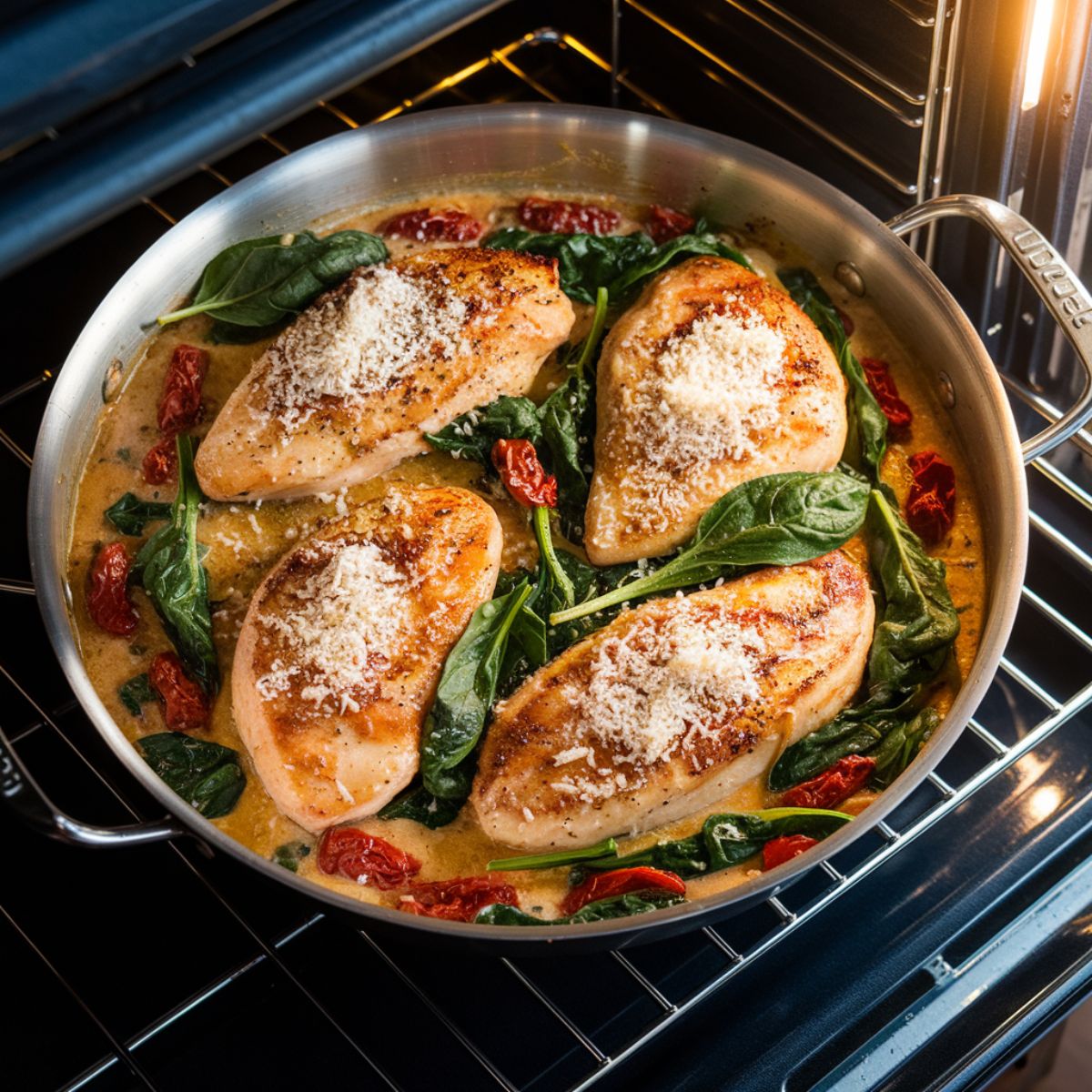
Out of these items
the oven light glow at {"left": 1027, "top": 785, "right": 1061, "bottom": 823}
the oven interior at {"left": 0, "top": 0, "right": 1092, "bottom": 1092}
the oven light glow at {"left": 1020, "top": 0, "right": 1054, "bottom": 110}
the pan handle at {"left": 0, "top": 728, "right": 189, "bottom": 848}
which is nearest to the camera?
the pan handle at {"left": 0, "top": 728, "right": 189, "bottom": 848}

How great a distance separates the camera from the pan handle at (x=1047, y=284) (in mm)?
2283

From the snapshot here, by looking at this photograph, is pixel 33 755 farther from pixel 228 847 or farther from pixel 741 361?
pixel 741 361

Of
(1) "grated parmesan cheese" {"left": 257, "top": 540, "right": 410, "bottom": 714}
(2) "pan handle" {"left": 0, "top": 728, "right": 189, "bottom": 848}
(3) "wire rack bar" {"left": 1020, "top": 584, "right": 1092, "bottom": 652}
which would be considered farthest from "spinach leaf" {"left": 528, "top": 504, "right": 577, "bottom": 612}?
(3) "wire rack bar" {"left": 1020, "top": 584, "right": 1092, "bottom": 652}

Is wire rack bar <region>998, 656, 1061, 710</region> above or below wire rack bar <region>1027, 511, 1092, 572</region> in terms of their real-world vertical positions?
below

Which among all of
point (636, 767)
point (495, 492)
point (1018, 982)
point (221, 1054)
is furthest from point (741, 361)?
point (221, 1054)

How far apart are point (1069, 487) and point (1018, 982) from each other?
1.04 m

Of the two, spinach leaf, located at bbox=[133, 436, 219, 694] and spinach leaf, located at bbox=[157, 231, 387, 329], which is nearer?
spinach leaf, located at bbox=[133, 436, 219, 694]

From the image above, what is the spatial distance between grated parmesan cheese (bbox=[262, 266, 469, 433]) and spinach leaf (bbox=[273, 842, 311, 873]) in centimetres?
76

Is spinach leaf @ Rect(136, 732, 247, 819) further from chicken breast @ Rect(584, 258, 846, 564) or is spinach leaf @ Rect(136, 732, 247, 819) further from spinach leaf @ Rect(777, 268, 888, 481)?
spinach leaf @ Rect(777, 268, 888, 481)

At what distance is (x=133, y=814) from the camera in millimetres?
2363

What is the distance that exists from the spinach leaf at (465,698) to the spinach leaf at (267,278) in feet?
2.72

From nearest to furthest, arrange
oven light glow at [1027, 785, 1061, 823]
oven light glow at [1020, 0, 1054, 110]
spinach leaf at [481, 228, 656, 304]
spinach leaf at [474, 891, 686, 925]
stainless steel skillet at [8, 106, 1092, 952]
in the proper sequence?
1. stainless steel skillet at [8, 106, 1092, 952]
2. spinach leaf at [474, 891, 686, 925]
3. oven light glow at [1020, 0, 1054, 110]
4. oven light glow at [1027, 785, 1061, 823]
5. spinach leaf at [481, 228, 656, 304]

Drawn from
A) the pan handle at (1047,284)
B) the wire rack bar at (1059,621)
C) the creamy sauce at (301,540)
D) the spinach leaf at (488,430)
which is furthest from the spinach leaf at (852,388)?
the spinach leaf at (488,430)

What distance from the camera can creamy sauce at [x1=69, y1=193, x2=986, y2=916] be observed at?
2223mm
